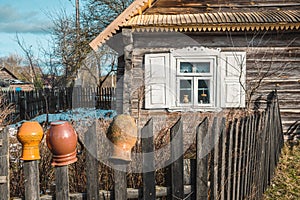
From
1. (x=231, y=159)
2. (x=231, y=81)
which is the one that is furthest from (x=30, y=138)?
(x=231, y=81)

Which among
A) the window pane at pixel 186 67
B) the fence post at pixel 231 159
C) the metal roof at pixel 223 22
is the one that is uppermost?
the metal roof at pixel 223 22

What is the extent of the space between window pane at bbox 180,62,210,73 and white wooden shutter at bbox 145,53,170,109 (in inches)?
17.7

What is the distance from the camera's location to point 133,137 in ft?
6.13

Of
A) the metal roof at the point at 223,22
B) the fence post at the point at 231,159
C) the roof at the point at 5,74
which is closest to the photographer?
the fence post at the point at 231,159

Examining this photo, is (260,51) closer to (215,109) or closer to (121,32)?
(215,109)

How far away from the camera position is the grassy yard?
12.2 ft

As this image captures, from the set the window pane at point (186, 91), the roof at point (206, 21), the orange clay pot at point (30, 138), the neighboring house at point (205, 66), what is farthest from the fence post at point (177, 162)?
the window pane at point (186, 91)

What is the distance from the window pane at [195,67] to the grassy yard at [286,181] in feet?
9.79

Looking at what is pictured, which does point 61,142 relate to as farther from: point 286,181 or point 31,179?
point 286,181

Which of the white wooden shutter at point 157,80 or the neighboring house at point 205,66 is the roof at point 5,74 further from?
the white wooden shutter at point 157,80

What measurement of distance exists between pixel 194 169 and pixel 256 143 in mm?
1448

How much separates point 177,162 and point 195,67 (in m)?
5.71

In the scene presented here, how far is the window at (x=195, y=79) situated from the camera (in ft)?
23.8

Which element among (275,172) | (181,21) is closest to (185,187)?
(275,172)
